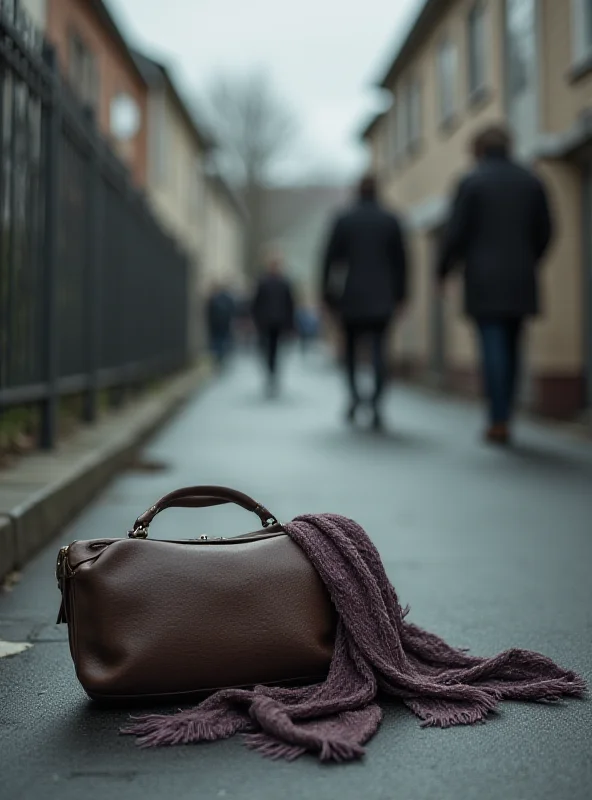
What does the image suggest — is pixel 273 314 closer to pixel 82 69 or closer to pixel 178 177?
pixel 82 69

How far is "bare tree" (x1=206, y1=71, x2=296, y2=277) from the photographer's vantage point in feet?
194

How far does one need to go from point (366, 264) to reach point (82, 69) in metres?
8.50

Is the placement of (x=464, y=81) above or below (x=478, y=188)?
above

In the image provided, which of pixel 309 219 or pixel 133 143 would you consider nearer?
pixel 133 143

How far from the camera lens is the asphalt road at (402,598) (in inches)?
88.6

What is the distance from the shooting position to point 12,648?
128 inches

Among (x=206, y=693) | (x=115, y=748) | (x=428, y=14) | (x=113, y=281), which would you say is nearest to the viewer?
(x=115, y=748)

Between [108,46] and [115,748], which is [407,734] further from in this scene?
[108,46]

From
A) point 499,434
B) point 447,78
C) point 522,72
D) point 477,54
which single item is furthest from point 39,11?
point 447,78

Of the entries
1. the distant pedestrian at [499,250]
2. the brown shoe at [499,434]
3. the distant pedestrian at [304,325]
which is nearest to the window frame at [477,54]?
the distant pedestrian at [499,250]

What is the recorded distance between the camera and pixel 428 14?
1877 cm

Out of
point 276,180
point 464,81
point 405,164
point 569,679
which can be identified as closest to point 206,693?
point 569,679

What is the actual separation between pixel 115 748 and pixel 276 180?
200ft

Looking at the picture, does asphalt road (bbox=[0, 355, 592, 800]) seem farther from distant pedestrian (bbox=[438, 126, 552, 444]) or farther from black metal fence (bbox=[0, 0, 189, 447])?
black metal fence (bbox=[0, 0, 189, 447])
